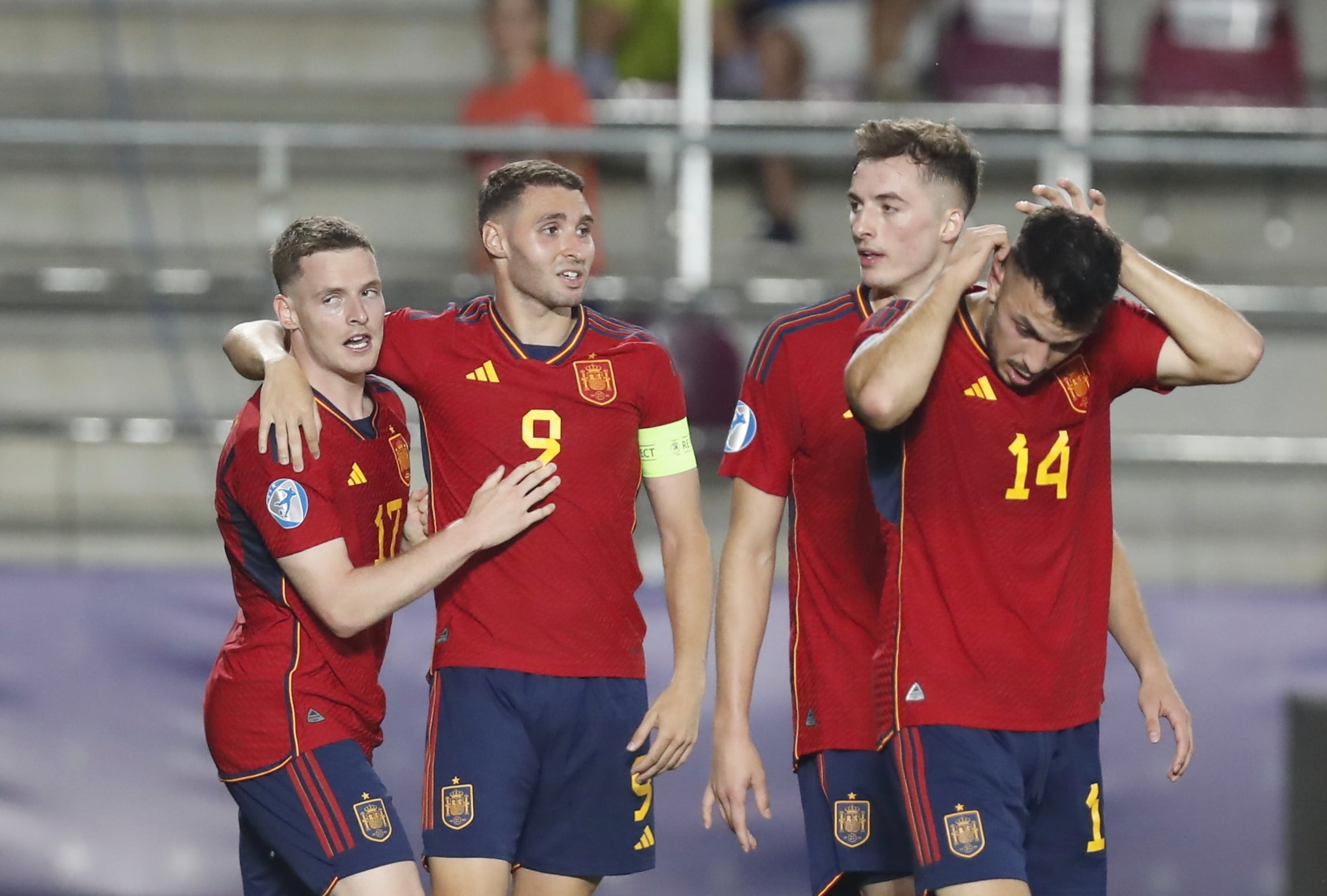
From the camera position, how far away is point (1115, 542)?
14.4 feet

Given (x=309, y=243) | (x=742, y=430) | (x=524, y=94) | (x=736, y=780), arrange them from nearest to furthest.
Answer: (x=736, y=780) < (x=742, y=430) < (x=309, y=243) < (x=524, y=94)

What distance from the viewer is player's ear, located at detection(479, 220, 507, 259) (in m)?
4.77

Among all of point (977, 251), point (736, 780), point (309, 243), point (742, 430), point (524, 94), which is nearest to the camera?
point (977, 251)

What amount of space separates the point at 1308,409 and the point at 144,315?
609 cm

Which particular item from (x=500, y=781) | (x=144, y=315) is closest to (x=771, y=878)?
(x=500, y=781)

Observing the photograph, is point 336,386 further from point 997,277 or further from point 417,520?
point 997,277

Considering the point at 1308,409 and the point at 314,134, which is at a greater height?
the point at 314,134

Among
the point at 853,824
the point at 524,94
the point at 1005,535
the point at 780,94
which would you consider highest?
the point at 780,94

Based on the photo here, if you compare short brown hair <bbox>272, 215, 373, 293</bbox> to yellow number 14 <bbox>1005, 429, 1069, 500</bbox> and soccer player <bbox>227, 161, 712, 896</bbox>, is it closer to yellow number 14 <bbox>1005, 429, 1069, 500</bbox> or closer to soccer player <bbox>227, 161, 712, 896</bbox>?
soccer player <bbox>227, 161, 712, 896</bbox>

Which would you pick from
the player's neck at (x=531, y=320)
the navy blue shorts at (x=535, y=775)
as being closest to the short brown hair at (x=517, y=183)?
the player's neck at (x=531, y=320)

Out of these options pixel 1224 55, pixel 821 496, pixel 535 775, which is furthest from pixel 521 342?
pixel 1224 55

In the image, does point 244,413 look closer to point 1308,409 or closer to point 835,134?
point 835,134

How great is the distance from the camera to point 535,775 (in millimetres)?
4578

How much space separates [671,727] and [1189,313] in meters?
1.66
